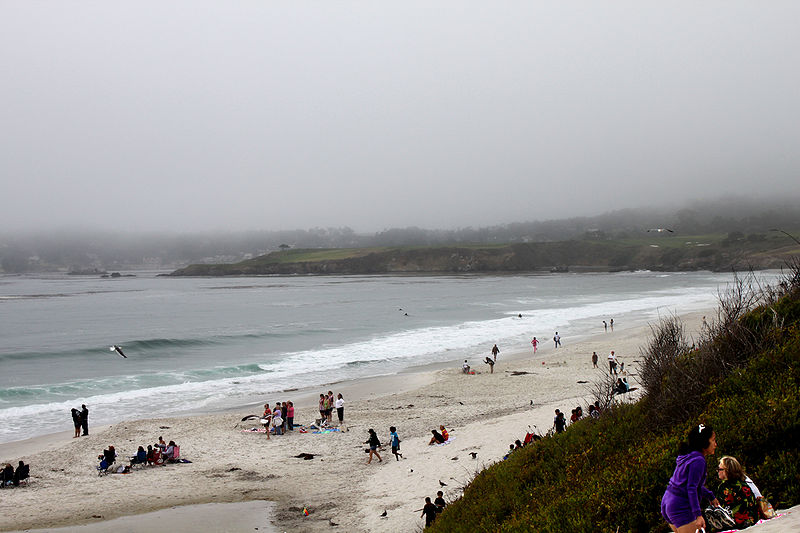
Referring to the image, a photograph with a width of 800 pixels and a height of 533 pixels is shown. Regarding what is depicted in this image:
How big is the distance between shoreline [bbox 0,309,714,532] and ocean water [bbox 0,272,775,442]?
151 inches

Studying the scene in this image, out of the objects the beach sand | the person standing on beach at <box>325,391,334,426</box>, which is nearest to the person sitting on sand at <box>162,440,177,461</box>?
the beach sand

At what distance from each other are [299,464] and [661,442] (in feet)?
34.7

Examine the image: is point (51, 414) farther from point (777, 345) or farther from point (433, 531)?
point (777, 345)

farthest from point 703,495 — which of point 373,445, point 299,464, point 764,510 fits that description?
point 299,464

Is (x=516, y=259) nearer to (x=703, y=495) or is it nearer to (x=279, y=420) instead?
(x=279, y=420)

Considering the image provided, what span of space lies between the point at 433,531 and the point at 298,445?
9.63 m

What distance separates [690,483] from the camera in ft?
13.4

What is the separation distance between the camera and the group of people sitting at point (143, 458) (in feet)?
47.6

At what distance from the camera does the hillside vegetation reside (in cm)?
540

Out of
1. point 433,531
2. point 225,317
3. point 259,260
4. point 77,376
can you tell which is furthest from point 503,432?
point 259,260

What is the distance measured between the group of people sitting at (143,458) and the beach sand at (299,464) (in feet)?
0.95

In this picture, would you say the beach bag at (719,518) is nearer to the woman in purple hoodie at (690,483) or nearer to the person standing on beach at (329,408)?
the woman in purple hoodie at (690,483)

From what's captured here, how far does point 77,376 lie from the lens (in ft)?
99.1

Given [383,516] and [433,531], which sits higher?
[433,531]
